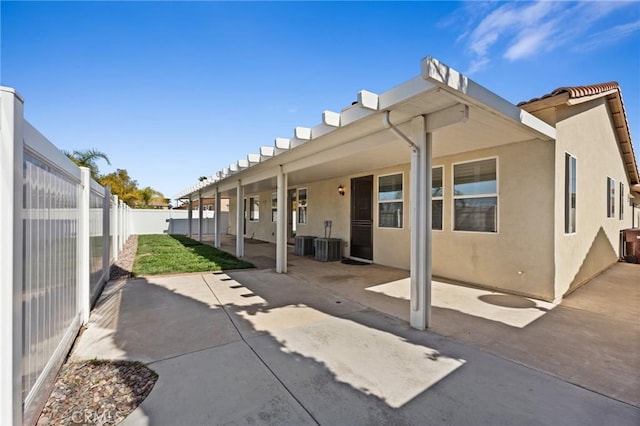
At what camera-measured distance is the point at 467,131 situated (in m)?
4.71

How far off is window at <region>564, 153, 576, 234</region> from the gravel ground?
698 cm

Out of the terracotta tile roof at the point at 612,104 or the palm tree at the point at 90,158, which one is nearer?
the terracotta tile roof at the point at 612,104

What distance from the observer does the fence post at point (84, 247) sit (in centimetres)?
381

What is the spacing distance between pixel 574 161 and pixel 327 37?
20.3ft

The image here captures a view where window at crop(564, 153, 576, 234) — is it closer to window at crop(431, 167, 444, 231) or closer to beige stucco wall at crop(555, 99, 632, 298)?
beige stucco wall at crop(555, 99, 632, 298)

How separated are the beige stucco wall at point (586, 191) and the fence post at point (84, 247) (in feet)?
24.5

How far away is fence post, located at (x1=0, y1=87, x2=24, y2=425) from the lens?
1.52 metres

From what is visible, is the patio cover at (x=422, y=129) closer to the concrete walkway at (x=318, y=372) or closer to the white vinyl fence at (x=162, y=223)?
the concrete walkway at (x=318, y=372)

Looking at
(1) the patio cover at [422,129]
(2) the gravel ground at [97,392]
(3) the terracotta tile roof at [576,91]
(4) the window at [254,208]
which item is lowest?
(2) the gravel ground at [97,392]

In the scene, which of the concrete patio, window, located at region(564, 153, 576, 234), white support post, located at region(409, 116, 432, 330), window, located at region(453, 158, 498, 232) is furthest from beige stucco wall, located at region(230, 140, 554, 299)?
white support post, located at region(409, 116, 432, 330)

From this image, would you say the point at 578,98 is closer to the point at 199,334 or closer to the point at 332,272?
the point at 332,272

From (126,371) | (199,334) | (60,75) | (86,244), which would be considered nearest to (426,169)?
(199,334)

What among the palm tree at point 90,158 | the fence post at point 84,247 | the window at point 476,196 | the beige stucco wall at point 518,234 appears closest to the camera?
the fence post at point 84,247

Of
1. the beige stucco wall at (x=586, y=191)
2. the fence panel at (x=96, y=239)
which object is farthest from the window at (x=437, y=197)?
the fence panel at (x=96, y=239)
